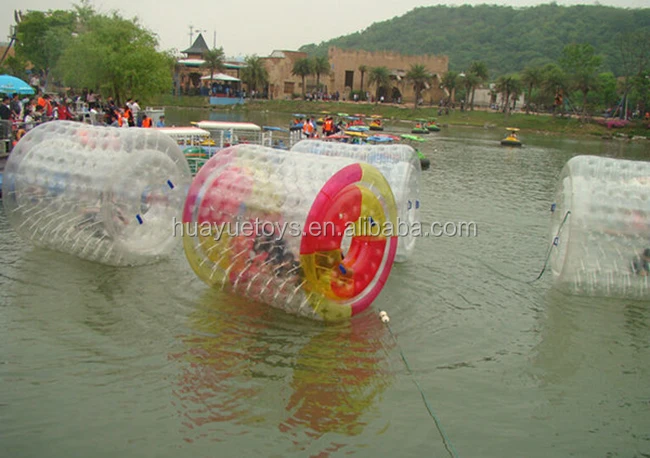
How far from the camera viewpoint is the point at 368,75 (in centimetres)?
10125

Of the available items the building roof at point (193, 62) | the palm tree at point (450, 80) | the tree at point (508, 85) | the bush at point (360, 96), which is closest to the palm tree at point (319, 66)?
the bush at point (360, 96)

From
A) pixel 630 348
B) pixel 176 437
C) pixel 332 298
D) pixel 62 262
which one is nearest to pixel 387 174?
pixel 332 298

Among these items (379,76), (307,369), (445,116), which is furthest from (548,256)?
(379,76)

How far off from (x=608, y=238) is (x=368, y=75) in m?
93.1

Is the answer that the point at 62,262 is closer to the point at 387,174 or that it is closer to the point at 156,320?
the point at 156,320

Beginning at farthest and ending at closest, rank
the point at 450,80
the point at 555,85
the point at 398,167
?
1. the point at 450,80
2. the point at 555,85
3. the point at 398,167

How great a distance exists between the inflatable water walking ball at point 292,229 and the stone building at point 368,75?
93.6 m

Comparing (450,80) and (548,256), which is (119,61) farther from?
(450,80)

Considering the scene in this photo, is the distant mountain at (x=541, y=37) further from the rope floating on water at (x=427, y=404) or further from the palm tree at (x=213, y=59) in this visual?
the rope floating on water at (x=427, y=404)

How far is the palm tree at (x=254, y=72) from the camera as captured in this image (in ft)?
314

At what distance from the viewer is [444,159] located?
128 feet

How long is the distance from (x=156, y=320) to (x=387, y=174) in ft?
21.8

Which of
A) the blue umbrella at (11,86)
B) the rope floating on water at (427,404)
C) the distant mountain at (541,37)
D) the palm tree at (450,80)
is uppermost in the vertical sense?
the distant mountain at (541,37)

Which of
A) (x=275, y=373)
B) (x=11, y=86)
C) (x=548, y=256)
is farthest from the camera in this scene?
(x=11, y=86)
